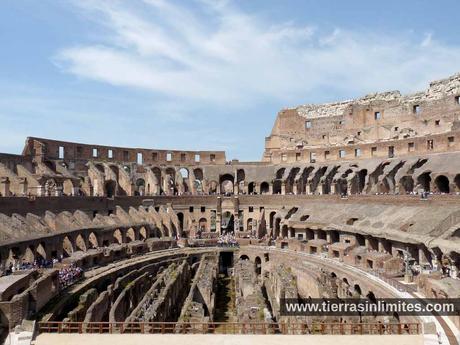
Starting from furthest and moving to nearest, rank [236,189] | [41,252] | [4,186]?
[236,189] → [4,186] → [41,252]

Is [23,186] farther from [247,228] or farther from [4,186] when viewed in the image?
[247,228]

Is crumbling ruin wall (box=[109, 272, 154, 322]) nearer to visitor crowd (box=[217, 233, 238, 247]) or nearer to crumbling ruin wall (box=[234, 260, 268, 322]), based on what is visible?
crumbling ruin wall (box=[234, 260, 268, 322])

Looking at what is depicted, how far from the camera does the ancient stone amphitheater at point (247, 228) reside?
1933 centimetres

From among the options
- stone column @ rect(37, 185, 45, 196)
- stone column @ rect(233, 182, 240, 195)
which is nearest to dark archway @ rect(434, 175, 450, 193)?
stone column @ rect(233, 182, 240, 195)

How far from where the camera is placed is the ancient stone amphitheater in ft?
63.4

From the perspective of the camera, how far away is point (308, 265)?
3108cm

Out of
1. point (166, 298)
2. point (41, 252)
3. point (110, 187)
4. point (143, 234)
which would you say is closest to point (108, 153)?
point (110, 187)

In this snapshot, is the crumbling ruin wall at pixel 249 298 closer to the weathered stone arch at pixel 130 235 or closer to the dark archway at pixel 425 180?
the weathered stone arch at pixel 130 235

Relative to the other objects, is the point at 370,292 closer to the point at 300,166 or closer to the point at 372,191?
the point at 372,191

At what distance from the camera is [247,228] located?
48.7 meters

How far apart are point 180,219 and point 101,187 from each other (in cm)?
948

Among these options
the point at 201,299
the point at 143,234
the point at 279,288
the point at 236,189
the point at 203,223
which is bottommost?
the point at 201,299

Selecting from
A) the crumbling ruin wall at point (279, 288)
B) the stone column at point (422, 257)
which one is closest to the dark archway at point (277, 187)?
the crumbling ruin wall at point (279, 288)

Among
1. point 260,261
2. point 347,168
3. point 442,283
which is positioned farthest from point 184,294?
point 347,168
